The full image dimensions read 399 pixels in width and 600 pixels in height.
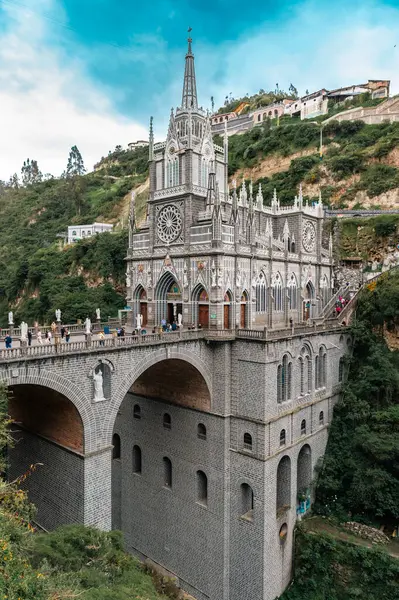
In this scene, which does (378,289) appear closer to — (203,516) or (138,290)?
(138,290)

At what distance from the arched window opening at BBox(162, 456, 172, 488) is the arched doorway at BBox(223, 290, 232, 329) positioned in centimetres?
1093

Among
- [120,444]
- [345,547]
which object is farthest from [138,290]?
[345,547]

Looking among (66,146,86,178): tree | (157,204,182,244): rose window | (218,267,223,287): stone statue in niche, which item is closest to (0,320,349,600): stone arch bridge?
(218,267,223,287): stone statue in niche

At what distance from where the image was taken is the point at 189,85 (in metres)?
31.2

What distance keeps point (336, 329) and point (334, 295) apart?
9.72 meters

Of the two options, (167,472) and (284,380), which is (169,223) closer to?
(284,380)

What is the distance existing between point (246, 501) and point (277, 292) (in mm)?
15736

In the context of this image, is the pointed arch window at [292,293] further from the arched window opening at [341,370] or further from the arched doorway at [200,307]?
the arched doorway at [200,307]

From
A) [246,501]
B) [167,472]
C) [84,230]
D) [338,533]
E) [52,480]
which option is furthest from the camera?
[84,230]

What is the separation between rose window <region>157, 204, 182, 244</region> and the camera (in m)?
Answer: 29.1

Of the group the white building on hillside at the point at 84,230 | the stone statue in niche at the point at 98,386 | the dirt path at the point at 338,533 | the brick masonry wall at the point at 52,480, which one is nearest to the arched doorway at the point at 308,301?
the dirt path at the point at 338,533

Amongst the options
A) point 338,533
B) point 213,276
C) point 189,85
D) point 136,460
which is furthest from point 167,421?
point 189,85

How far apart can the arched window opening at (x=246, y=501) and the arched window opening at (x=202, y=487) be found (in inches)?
109

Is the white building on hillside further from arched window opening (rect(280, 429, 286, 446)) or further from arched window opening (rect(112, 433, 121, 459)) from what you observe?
arched window opening (rect(280, 429, 286, 446))
